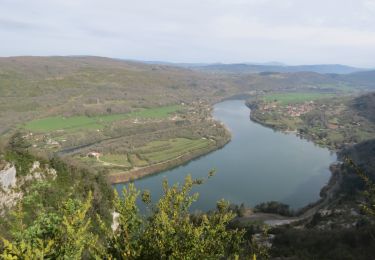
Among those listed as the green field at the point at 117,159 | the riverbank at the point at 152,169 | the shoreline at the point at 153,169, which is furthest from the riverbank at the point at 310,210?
the green field at the point at 117,159

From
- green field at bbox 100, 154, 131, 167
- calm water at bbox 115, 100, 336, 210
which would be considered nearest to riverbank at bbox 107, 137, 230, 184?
calm water at bbox 115, 100, 336, 210

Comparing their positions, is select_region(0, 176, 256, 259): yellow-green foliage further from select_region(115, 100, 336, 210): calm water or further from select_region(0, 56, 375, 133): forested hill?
select_region(0, 56, 375, 133): forested hill

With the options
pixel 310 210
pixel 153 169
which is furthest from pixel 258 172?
pixel 310 210

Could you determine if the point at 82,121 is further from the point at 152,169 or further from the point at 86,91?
the point at 152,169

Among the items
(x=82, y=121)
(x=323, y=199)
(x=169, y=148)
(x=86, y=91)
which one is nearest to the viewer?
(x=323, y=199)

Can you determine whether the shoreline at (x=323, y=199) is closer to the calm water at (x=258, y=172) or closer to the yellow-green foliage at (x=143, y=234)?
the calm water at (x=258, y=172)

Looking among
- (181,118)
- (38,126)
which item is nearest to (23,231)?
(38,126)
